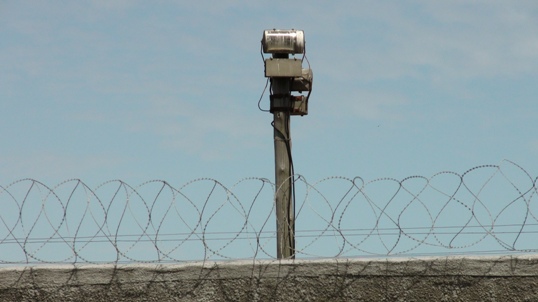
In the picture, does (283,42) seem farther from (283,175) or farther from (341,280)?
(341,280)

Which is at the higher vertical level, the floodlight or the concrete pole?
the floodlight

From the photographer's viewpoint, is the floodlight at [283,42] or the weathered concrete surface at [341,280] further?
the floodlight at [283,42]

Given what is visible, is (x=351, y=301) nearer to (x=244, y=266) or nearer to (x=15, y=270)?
(x=244, y=266)

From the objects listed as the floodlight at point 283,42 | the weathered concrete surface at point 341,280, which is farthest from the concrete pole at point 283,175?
the weathered concrete surface at point 341,280

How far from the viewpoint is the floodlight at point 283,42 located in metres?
8.62

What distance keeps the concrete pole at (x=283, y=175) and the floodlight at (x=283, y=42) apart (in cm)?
28

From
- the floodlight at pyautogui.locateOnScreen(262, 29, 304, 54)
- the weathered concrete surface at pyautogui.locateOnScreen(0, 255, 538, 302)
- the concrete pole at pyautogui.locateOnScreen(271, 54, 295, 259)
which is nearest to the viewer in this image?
the weathered concrete surface at pyautogui.locateOnScreen(0, 255, 538, 302)

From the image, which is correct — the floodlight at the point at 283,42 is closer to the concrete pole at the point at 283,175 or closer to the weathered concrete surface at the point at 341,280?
the concrete pole at the point at 283,175

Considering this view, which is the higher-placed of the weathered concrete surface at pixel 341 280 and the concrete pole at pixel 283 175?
the concrete pole at pixel 283 175

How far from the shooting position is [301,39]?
8688mm

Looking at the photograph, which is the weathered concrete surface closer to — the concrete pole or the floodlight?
the concrete pole

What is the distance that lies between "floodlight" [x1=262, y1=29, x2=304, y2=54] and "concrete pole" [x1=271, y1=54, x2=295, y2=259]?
0.28 m

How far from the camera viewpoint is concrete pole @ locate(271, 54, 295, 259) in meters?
8.21

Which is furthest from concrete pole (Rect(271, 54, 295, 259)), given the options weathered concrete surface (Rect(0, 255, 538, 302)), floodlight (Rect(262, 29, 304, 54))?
weathered concrete surface (Rect(0, 255, 538, 302))
